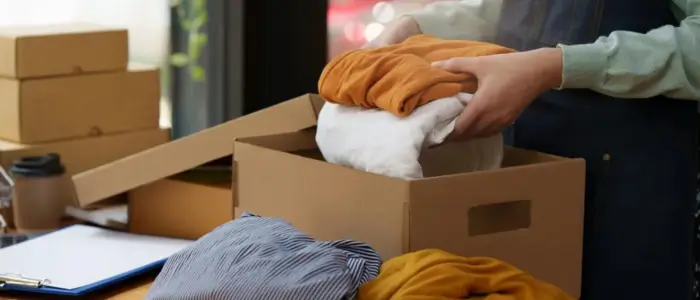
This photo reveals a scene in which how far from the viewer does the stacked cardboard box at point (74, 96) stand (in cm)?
194

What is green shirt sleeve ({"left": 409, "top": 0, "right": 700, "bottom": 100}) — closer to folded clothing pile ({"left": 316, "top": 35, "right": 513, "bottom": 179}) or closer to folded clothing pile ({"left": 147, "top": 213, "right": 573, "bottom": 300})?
folded clothing pile ({"left": 316, "top": 35, "right": 513, "bottom": 179})

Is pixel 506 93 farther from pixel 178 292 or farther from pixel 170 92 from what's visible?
pixel 170 92

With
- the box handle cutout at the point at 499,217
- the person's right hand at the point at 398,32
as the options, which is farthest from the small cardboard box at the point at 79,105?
the box handle cutout at the point at 499,217

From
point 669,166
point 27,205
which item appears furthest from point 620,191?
point 27,205

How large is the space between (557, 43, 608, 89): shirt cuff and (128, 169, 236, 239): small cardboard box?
0.59 m

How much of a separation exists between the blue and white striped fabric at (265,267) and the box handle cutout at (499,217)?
21cm

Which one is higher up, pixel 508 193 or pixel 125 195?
pixel 508 193

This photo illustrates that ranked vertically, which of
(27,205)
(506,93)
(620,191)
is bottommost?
(27,205)

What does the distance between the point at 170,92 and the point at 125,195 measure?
679 mm

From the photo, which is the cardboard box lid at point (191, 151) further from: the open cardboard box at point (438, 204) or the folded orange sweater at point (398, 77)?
the folded orange sweater at point (398, 77)

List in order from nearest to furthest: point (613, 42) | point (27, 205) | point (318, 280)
Answer: point (318, 280) < point (613, 42) < point (27, 205)

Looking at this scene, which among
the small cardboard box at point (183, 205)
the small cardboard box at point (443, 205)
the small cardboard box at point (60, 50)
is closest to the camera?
the small cardboard box at point (443, 205)

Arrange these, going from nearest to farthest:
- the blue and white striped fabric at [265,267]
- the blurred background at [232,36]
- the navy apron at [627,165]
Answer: the blue and white striped fabric at [265,267] < the navy apron at [627,165] < the blurred background at [232,36]

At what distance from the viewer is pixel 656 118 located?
1.41m
